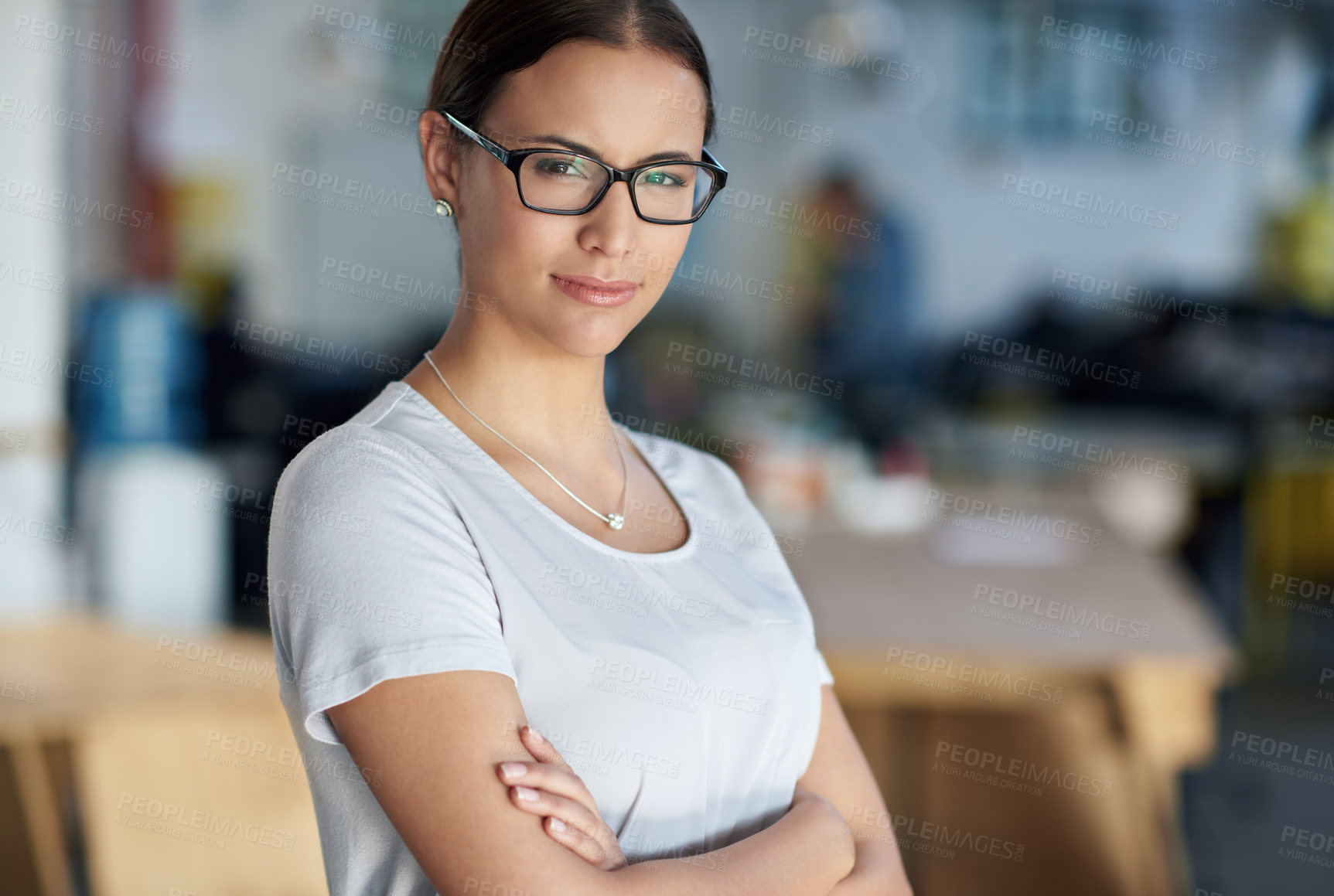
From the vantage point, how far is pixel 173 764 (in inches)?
79.0

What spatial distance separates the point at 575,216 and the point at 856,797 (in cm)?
65

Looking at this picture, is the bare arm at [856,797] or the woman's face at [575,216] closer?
the woman's face at [575,216]

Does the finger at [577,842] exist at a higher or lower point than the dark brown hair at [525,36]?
lower

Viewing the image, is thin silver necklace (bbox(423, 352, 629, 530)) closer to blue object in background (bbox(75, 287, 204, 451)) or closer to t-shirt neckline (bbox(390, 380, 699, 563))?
t-shirt neckline (bbox(390, 380, 699, 563))

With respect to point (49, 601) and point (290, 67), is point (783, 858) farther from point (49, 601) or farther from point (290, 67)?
point (290, 67)

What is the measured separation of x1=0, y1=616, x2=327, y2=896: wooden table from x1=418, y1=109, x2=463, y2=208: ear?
1.27 m

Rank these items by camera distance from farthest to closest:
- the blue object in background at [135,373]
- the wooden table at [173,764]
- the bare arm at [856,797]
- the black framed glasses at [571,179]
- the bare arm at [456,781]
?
the blue object in background at [135,373], the wooden table at [173,764], the bare arm at [856,797], the black framed glasses at [571,179], the bare arm at [456,781]

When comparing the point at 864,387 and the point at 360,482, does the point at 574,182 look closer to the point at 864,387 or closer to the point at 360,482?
the point at 360,482

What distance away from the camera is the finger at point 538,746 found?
0.88m

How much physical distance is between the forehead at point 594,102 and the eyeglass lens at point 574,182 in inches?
0.7

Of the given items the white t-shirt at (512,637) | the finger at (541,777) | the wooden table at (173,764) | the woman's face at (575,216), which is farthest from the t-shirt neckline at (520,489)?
the wooden table at (173,764)

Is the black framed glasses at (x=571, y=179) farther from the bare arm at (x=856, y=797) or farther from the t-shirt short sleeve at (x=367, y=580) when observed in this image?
the bare arm at (x=856, y=797)

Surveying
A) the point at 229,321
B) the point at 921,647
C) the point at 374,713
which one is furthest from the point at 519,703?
the point at 229,321

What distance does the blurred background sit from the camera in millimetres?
2264
